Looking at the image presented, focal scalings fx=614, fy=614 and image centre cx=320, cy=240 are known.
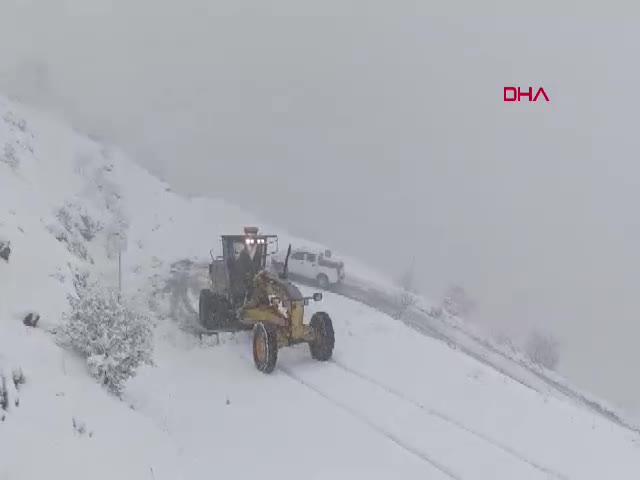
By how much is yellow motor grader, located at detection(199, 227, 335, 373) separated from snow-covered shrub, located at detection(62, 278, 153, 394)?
160 inches

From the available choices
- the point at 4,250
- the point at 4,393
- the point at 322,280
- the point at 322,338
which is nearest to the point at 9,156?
the point at 322,280

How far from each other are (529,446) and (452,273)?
104 metres

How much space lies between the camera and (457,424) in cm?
1188

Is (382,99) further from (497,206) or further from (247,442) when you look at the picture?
(247,442)

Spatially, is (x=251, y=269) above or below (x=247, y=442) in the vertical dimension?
above

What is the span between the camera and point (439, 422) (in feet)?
39.1

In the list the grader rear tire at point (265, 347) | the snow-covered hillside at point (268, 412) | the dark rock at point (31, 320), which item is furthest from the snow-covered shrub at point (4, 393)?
the grader rear tire at point (265, 347)

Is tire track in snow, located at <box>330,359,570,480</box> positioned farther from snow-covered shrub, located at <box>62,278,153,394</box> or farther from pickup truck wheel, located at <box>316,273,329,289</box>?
pickup truck wheel, located at <box>316,273,329,289</box>

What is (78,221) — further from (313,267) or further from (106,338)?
(106,338)

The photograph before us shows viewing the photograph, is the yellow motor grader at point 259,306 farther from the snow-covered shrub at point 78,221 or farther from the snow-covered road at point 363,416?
the snow-covered shrub at point 78,221

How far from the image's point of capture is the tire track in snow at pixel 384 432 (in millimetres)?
10113

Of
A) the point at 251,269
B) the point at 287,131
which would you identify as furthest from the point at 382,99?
the point at 251,269

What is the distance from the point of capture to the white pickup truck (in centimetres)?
3047

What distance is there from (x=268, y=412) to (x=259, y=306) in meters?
4.23
